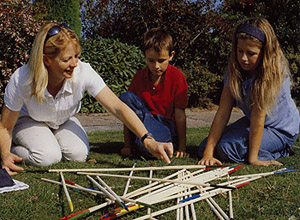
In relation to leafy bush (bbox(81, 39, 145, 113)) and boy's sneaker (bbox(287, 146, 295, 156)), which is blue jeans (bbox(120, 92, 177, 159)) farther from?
leafy bush (bbox(81, 39, 145, 113))

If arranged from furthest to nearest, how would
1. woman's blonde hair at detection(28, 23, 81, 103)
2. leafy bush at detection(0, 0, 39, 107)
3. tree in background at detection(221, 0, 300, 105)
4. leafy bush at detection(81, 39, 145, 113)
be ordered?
tree in background at detection(221, 0, 300, 105), leafy bush at detection(81, 39, 145, 113), leafy bush at detection(0, 0, 39, 107), woman's blonde hair at detection(28, 23, 81, 103)

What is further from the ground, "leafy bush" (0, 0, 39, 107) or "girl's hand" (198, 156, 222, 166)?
"leafy bush" (0, 0, 39, 107)

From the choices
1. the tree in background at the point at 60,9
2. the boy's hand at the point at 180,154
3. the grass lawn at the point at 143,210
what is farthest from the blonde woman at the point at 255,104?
the tree in background at the point at 60,9

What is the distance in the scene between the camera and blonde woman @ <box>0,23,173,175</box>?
2785mm

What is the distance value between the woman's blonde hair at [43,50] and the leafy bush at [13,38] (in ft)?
11.8

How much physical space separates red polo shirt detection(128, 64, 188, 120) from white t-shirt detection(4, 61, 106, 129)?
0.76 metres

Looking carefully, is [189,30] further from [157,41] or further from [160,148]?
[160,148]

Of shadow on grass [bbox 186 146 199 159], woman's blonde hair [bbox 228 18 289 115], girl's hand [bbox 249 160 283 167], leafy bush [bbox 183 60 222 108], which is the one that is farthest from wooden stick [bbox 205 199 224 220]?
leafy bush [bbox 183 60 222 108]

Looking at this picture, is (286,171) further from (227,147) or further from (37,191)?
(37,191)

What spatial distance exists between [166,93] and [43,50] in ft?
4.58

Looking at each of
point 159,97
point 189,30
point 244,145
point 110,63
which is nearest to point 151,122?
point 159,97

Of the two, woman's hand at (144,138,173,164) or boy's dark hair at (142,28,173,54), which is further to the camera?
boy's dark hair at (142,28,173,54)

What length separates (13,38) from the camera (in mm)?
6199

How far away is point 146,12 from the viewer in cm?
808
